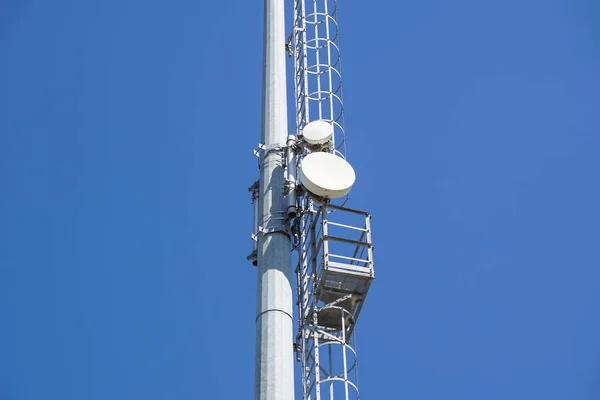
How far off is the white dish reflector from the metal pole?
0.73 meters

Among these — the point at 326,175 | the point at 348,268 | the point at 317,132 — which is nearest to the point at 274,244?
the point at 348,268

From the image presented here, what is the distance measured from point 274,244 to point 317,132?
409 cm

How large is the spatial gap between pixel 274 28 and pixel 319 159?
5.40 meters

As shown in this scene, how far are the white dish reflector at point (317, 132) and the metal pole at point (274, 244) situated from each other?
2.40ft

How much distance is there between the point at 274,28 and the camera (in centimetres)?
3525

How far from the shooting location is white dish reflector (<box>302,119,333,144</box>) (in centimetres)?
3281

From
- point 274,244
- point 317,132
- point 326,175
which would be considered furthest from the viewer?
point 317,132

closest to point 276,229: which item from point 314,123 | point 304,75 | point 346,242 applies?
point 346,242

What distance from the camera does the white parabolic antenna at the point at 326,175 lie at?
103 ft

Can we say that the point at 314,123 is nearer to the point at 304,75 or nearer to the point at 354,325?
the point at 304,75

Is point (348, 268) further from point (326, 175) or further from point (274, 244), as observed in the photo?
point (326, 175)

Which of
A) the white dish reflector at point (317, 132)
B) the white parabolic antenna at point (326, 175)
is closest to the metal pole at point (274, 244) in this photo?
the white dish reflector at point (317, 132)

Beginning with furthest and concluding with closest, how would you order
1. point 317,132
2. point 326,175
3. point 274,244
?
point 317,132 → point 326,175 → point 274,244

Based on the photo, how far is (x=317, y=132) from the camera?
32938 mm
